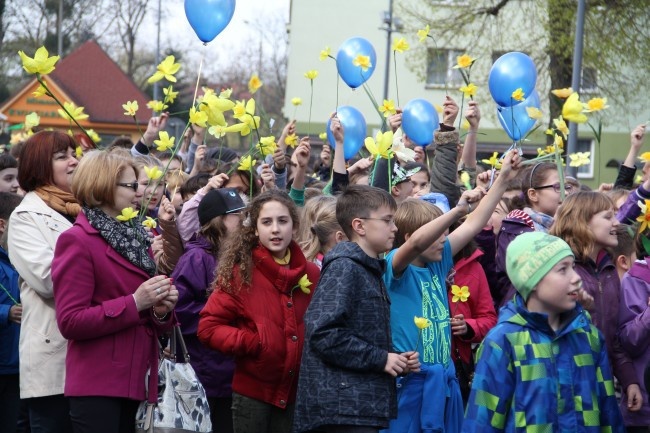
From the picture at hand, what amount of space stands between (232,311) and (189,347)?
36.3 inches

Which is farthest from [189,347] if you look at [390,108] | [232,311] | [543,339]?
[543,339]

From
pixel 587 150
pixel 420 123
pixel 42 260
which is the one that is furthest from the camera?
pixel 587 150

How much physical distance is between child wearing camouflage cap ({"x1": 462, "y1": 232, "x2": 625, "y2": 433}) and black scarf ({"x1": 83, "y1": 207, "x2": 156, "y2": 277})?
1760 mm

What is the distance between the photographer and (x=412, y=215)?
5664 millimetres

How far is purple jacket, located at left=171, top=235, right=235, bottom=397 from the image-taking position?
20.7 feet

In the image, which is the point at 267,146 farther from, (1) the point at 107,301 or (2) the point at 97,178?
(1) the point at 107,301

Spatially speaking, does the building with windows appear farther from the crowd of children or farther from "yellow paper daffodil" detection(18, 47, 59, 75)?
"yellow paper daffodil" detection(18, 47, 59, 75)

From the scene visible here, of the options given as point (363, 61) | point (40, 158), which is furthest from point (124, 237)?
point (363, 61)

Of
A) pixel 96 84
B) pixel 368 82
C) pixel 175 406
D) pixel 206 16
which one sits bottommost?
pixel 175 406

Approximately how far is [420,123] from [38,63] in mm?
3782

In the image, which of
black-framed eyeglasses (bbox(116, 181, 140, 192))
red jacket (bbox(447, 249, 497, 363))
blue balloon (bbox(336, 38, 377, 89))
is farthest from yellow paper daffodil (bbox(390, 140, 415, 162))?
blue balloon (bbox(336, 38, 377, 89))

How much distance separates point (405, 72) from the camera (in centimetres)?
3847

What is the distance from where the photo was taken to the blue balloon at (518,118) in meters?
7.14

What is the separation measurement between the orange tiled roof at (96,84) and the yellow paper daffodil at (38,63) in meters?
35.0
